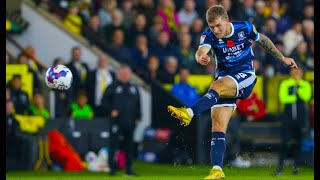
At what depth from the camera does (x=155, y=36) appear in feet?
76.9

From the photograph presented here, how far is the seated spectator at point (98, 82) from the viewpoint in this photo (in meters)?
21.9

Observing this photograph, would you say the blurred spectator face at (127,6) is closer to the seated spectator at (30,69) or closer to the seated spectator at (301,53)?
the seated spectator at (30,69)

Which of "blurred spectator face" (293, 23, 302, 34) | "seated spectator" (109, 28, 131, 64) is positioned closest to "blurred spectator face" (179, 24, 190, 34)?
"seated spectator" (109, 28, 131, 64)

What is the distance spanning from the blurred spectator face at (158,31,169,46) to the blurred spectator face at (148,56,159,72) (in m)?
0.51

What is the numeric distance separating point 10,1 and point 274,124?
6374mm

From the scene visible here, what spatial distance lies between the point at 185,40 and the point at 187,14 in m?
1.42

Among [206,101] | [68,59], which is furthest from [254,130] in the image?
[206,101]

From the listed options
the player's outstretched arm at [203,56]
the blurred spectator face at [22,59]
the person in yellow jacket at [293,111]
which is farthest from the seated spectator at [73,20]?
the player's outstretched arm at [203,56]

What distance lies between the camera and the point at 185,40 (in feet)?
76.5

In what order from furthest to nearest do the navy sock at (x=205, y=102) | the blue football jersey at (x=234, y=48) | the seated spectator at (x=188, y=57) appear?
the seated spectator at (x=188, y=57) < the blue football jersey at (x=234, y=48) < the navy sock at (x=205, y=102)

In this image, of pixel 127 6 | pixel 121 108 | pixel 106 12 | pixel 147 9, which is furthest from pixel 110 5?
pixel 121 108

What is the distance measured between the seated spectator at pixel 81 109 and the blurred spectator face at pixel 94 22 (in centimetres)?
258

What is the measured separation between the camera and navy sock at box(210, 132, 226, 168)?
14062 mm

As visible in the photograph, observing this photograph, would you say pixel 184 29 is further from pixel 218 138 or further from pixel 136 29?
pixel 218 138
